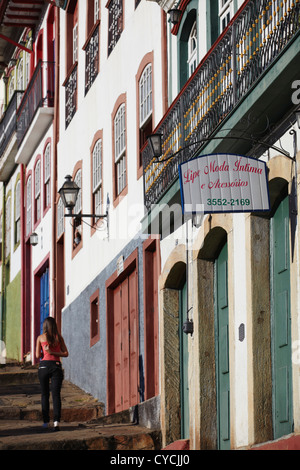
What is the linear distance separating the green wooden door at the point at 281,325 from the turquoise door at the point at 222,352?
161cm

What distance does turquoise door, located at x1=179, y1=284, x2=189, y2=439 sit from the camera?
14.8 metres

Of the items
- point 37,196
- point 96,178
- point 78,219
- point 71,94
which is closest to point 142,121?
point 96,178

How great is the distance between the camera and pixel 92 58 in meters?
20.8

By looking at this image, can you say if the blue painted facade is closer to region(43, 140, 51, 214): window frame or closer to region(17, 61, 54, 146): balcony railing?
region(43, 140, 51, 214): window frame

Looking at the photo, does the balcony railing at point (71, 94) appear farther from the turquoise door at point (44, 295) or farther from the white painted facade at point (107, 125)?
the turquoise door at point (44, 295)

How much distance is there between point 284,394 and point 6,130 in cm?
1830

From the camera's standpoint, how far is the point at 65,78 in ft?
75.8

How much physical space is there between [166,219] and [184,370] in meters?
1.82

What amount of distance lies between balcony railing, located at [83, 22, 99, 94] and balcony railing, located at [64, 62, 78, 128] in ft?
3.39

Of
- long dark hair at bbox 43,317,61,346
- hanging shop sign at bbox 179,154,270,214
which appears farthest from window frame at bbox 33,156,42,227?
hanging shop sign at bbox 179,154,270,214

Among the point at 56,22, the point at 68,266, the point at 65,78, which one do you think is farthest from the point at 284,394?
the point at 56,22

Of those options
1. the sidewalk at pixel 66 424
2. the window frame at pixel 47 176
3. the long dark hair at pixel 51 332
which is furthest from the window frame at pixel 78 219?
the long dark hair at pixel 51 332

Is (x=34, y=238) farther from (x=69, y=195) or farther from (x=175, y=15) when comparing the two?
(x=175, y=15)

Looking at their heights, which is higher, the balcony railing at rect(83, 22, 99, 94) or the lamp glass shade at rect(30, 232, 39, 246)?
the balcony railing at rect(83, 22, 99, 94)
